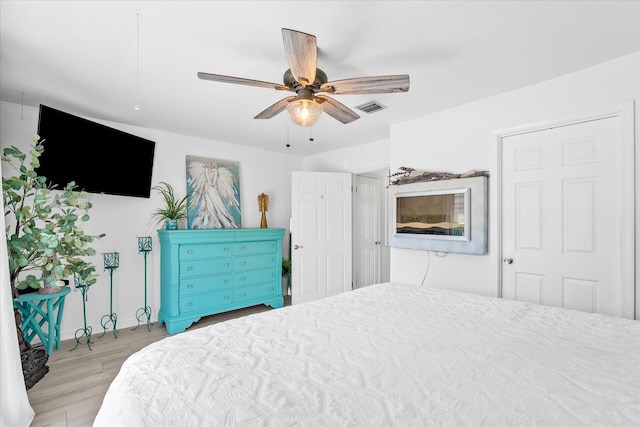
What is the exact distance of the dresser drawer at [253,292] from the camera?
383 centimetres

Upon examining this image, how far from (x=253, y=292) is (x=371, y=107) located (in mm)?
2701

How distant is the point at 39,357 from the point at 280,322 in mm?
1916

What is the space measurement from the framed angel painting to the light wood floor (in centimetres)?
135

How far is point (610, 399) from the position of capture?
33.8 inches

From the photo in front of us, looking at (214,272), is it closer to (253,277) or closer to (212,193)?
(253,277)

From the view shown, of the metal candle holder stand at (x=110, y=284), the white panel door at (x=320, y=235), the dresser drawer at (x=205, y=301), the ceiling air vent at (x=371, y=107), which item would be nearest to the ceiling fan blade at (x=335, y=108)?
the ceiling air vent at (x=371, y=107)

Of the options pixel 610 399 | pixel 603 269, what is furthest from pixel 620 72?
pixel 610 399

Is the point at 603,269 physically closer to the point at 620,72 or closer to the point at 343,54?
the point at 620,72

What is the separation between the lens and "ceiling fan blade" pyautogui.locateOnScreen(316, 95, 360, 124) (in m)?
1.92

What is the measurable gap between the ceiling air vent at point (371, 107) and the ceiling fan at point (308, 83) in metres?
0.77

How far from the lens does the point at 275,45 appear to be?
6.13 feet

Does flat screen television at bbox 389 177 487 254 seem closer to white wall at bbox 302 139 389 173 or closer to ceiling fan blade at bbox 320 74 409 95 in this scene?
white wall at bbox 302 139 389 173

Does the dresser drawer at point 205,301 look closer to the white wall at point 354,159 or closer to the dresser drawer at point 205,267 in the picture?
the dresser drawer at point 205,267

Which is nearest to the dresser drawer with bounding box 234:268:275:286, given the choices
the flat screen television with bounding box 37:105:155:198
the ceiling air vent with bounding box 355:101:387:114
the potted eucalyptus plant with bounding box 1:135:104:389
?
the flat screen television with bounding box 37:105:155:198
